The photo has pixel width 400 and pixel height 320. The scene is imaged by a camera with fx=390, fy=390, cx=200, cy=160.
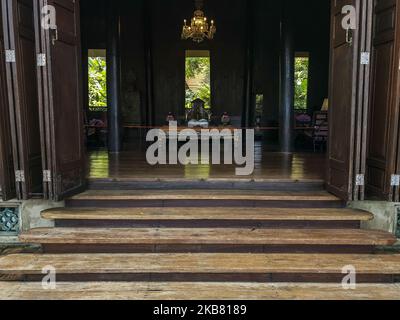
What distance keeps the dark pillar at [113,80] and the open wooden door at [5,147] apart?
134 inches

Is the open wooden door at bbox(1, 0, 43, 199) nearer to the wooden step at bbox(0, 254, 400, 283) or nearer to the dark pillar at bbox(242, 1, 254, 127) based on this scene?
→ the wooden step at bbox(0, 254, 400, 283)

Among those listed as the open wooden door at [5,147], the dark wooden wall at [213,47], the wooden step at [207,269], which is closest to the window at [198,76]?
the dark wooden wall at [213,47]

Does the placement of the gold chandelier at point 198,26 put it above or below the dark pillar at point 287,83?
above

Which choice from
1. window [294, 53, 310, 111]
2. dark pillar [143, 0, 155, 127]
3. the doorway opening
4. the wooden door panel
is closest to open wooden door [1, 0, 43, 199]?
the wooden door panel

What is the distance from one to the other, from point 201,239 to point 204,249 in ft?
0.34

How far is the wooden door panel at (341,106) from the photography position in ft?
12.1

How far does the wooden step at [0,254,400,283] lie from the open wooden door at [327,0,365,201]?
89cm

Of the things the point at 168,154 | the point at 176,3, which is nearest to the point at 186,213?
the point at 168,154

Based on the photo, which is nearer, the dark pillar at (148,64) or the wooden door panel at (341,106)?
the wooden door panel at (341,106)

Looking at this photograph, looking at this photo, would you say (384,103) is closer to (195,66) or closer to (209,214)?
(209,214)

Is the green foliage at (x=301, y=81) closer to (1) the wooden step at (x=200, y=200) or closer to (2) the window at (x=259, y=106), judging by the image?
(2) the window at (x=259, y=106)

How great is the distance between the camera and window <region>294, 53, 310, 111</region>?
12172 mm

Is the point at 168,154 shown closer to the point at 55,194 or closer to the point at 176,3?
the point at 55,194

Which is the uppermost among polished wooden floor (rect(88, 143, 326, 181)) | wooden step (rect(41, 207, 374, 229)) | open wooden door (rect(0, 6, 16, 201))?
open wooden door (rect(0, 6, 16, 201))
